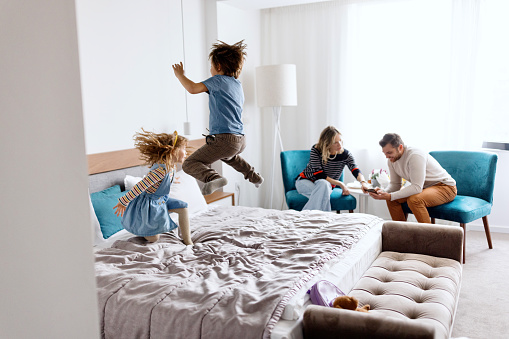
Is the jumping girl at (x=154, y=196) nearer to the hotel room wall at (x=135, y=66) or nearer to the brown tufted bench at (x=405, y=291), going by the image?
the hotel room wall at (x=135, y=66)

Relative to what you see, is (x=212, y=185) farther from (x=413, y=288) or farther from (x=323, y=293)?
(x=413, y=288)

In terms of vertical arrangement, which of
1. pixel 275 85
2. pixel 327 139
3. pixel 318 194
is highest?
pixel 275 85

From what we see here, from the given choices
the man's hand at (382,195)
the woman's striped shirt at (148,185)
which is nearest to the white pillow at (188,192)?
the woman's striped shirt at (148,185)

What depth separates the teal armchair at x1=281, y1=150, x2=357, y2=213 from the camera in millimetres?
4285

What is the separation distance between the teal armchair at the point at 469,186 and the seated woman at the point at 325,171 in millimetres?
687

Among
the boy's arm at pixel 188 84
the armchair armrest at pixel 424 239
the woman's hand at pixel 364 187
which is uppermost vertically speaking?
the boy's arm at pixel 188 84

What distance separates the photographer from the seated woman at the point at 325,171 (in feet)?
13.9

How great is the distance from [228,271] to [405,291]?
0.90 meters

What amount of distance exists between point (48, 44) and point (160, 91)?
3.67 metres

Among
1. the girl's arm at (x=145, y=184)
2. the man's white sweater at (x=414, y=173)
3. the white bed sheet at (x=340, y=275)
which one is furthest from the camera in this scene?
the man's white sweater at (x=414, y=173)

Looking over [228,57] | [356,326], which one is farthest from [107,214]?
[356,326]

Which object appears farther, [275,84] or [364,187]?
[275,84]

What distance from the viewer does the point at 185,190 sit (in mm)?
3576

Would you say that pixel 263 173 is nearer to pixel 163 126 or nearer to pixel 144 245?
pixel 163 126
